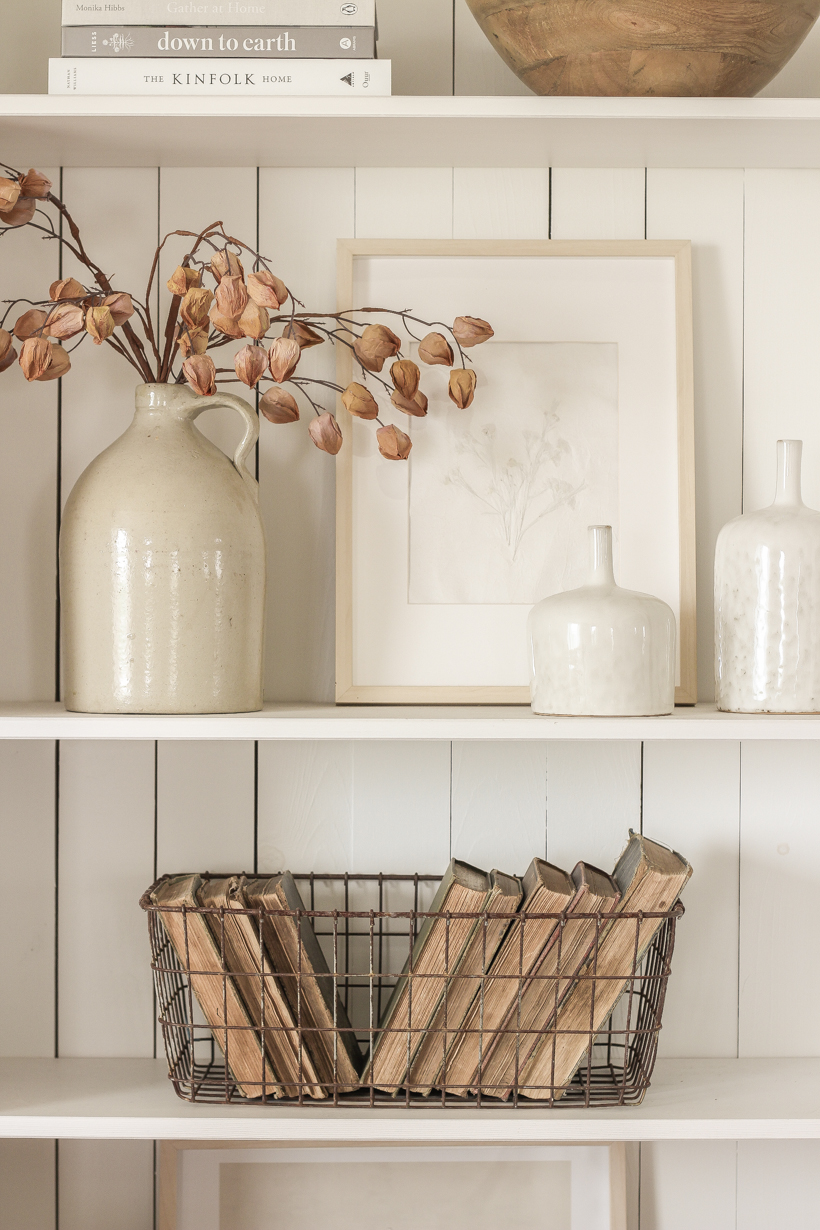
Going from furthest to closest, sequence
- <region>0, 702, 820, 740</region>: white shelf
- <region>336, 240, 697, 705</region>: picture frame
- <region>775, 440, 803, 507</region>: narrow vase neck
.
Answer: <region>336, 240, 697, 705</region>: picture frame < <region>775, 440, 803, 507</region>: narrow vase neck < <region>0, 702, 820, 740</region>: white shelf

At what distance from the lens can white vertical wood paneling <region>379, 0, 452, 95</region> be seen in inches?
43.7

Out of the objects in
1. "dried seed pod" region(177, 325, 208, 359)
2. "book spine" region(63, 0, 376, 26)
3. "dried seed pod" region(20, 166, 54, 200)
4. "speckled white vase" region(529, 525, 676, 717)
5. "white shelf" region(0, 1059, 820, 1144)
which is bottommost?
"white shelf" region(0, 1059, 820, 1144)

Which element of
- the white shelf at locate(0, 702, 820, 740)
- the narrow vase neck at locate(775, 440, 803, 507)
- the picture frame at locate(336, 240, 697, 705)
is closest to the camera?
the white shelf at locate(0, 702, 820, 740)

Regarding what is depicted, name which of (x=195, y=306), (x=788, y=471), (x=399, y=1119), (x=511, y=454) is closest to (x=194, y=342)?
(x=195, y=306)

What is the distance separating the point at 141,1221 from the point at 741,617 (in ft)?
2.90

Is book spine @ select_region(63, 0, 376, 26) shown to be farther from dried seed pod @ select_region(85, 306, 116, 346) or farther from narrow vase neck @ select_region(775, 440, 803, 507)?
narrow vase neck @ select_region(775, 440, 803, 507)

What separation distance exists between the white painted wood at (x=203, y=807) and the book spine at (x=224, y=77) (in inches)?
25.2

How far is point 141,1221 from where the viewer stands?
43.4 inches

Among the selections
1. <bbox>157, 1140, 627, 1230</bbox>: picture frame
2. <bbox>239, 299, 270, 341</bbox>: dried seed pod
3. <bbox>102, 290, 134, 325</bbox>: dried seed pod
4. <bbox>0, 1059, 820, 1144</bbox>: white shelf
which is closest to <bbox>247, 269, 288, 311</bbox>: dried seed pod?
<bbox>239, 299, 270, 341</bbox>: dried seed pod

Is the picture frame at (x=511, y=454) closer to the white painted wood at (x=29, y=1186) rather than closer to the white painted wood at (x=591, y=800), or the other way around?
the white painted wood at (x=591, y=800)

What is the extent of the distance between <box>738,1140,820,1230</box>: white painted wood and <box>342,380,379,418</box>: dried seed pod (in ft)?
2.82

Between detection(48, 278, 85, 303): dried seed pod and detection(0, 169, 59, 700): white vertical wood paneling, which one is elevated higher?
detection(48, 278, 85, 303): dried seed pod

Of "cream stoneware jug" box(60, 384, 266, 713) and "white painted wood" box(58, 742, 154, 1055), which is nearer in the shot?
"cream stoneware jug" box(60, 384, 266, 713)

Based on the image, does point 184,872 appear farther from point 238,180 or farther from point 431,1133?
point 238,180
